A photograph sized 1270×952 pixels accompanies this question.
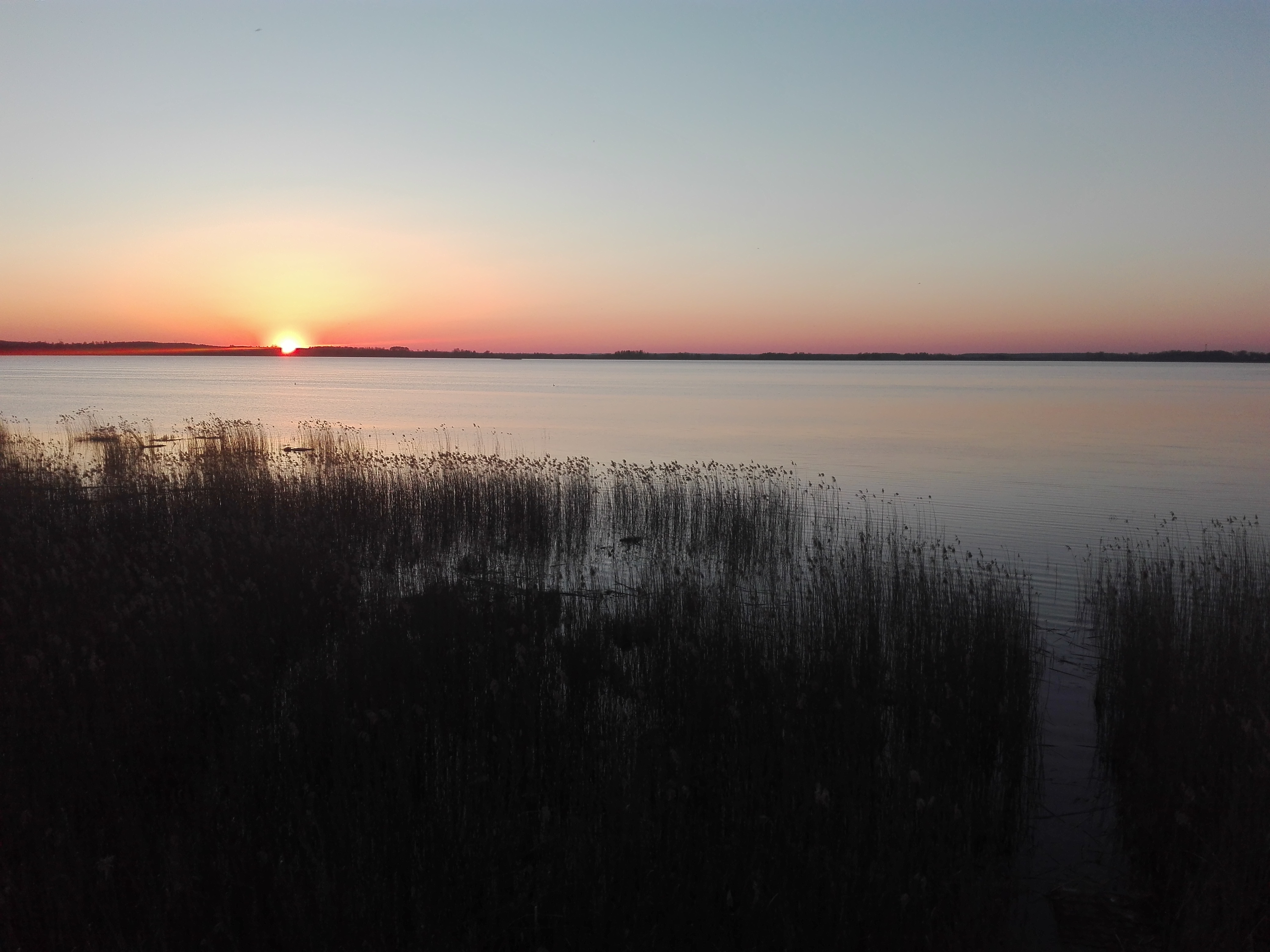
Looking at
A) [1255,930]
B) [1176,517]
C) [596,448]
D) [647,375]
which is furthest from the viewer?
[647,375]

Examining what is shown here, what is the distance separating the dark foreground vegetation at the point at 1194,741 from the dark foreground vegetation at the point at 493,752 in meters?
0.65

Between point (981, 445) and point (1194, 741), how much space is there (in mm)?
24060

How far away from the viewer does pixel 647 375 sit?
425ft

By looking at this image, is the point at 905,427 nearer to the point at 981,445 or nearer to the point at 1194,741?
the point at 981,445

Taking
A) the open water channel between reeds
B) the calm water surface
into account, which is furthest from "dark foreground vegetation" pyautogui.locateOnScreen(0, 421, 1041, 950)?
the calm water surface

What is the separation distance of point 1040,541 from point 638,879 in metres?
11.1

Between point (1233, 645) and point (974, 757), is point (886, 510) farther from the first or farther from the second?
point (974, 757)

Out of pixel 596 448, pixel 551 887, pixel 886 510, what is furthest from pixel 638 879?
pixel 596 448

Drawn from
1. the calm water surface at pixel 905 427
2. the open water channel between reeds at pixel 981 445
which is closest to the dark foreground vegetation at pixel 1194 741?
the open water channel between reeds at pixel 981 445

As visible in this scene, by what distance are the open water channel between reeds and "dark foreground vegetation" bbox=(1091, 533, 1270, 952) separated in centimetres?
25

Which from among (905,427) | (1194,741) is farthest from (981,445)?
(1194,741)

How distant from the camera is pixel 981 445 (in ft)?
Result: 92.0

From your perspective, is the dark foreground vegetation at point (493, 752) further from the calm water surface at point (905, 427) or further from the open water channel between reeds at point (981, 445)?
the calm water surface at point (905, 427)

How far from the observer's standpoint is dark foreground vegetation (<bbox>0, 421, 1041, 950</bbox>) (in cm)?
379
